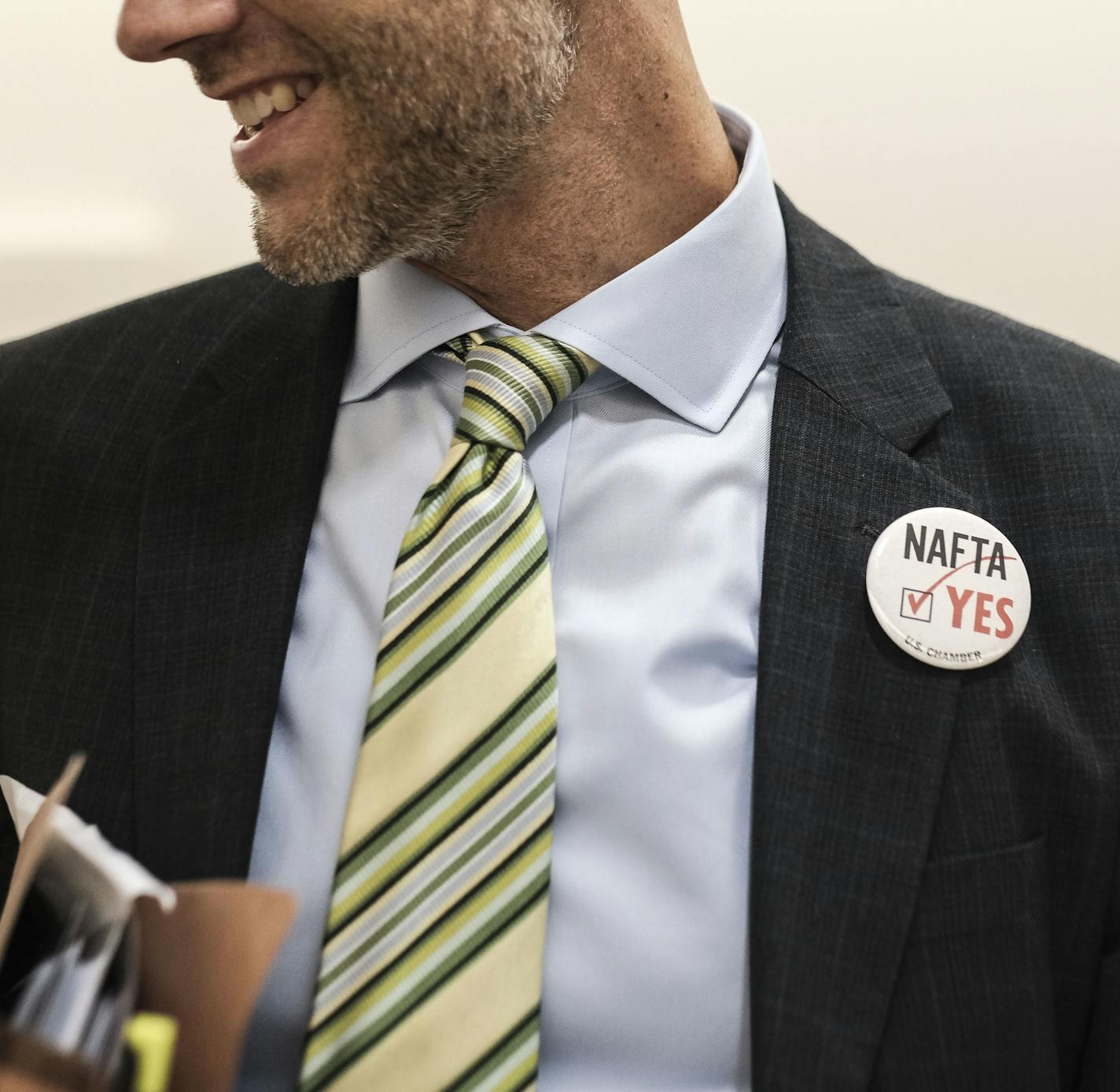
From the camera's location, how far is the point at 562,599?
0.92 meters

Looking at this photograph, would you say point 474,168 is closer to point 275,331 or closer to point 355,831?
point 275,331

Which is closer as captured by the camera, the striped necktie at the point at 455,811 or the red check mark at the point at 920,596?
the striped necktie at the point at 455,811

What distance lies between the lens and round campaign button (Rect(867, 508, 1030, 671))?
88 cm

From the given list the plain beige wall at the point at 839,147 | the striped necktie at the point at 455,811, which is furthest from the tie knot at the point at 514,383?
the plain beige wall at the point at 839,147

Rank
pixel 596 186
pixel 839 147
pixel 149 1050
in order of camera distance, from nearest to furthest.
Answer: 1. pixel 149 1050
2. pixel 596 186
3. pixel 839 147

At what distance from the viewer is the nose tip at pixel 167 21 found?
931 mm

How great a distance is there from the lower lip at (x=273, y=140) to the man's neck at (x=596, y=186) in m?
0.14

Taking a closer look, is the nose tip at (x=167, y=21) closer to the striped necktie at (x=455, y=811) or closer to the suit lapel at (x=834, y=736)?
the striped necktie at (x=455, y=811)

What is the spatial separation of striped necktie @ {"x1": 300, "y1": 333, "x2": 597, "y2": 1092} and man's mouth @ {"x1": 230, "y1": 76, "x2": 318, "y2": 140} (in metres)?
0.28

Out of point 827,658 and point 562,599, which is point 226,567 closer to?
point 562,599

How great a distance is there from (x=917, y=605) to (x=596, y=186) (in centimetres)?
43

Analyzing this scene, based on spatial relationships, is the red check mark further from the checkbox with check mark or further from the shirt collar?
the shirt collar

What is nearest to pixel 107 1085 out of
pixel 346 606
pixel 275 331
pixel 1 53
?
pixel 346 606

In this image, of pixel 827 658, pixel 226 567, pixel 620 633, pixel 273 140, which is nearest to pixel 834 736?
pixel 827 658
